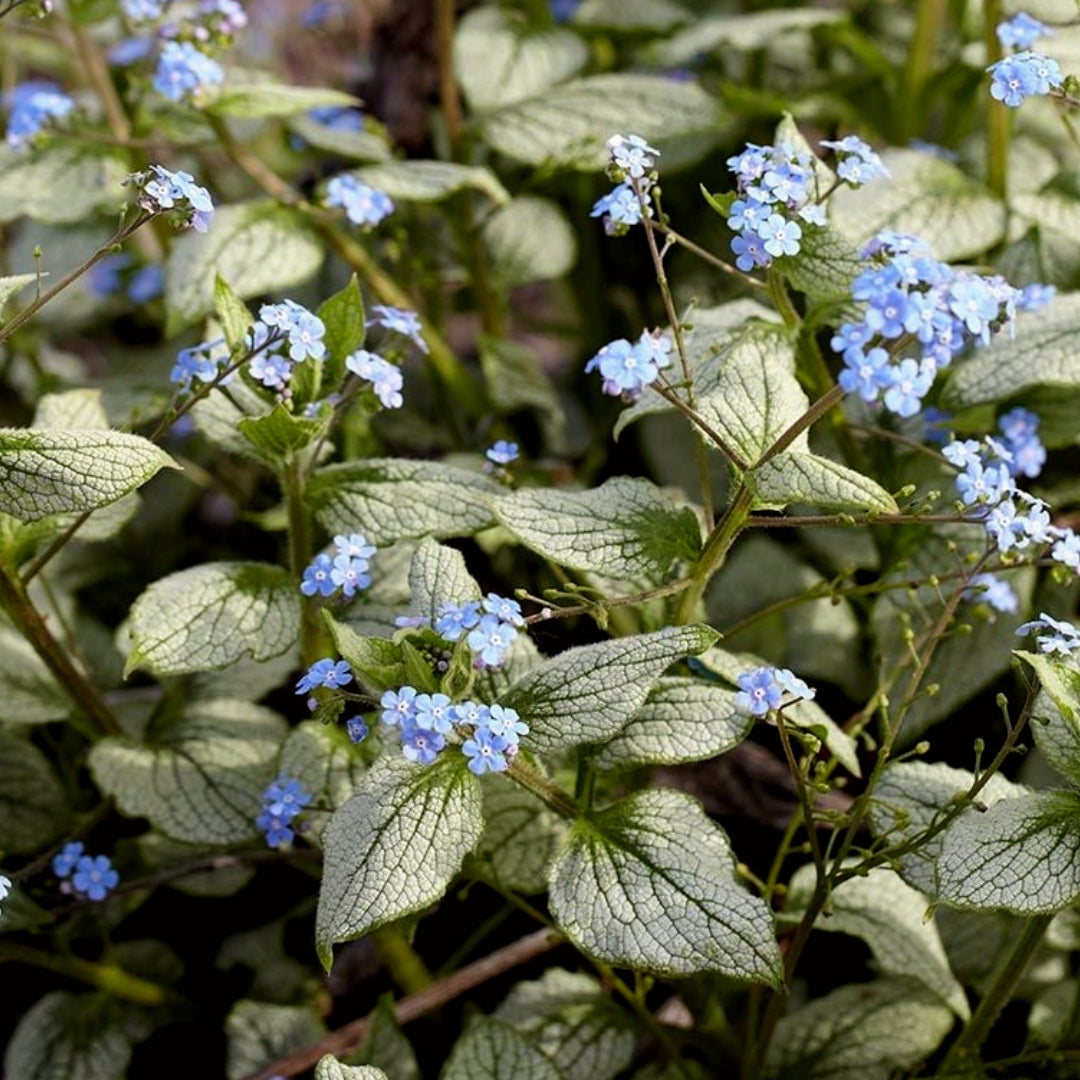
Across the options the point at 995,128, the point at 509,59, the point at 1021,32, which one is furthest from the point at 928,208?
the point at 509,59

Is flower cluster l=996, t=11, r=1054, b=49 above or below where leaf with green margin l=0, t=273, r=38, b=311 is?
above

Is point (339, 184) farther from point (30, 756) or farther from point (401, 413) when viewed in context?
point (30, 756)

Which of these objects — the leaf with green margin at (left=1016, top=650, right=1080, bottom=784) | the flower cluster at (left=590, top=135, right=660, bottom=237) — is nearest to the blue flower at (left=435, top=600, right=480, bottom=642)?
the flower cluster at (left=590, top=135, right=660, bottom=237)

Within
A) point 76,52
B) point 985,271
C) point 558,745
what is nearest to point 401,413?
point 76,52

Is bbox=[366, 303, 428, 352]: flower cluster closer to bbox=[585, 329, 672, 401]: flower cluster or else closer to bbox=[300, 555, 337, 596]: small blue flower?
bbox=[300, 555, 337, 596]: small blue flower

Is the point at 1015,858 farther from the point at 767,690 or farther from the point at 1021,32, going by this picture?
the point at 1021,32

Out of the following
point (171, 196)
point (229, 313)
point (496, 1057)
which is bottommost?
point (496, 1057)

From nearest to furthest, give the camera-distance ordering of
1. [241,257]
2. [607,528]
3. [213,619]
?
[607,528], [213,619], [241,257]
